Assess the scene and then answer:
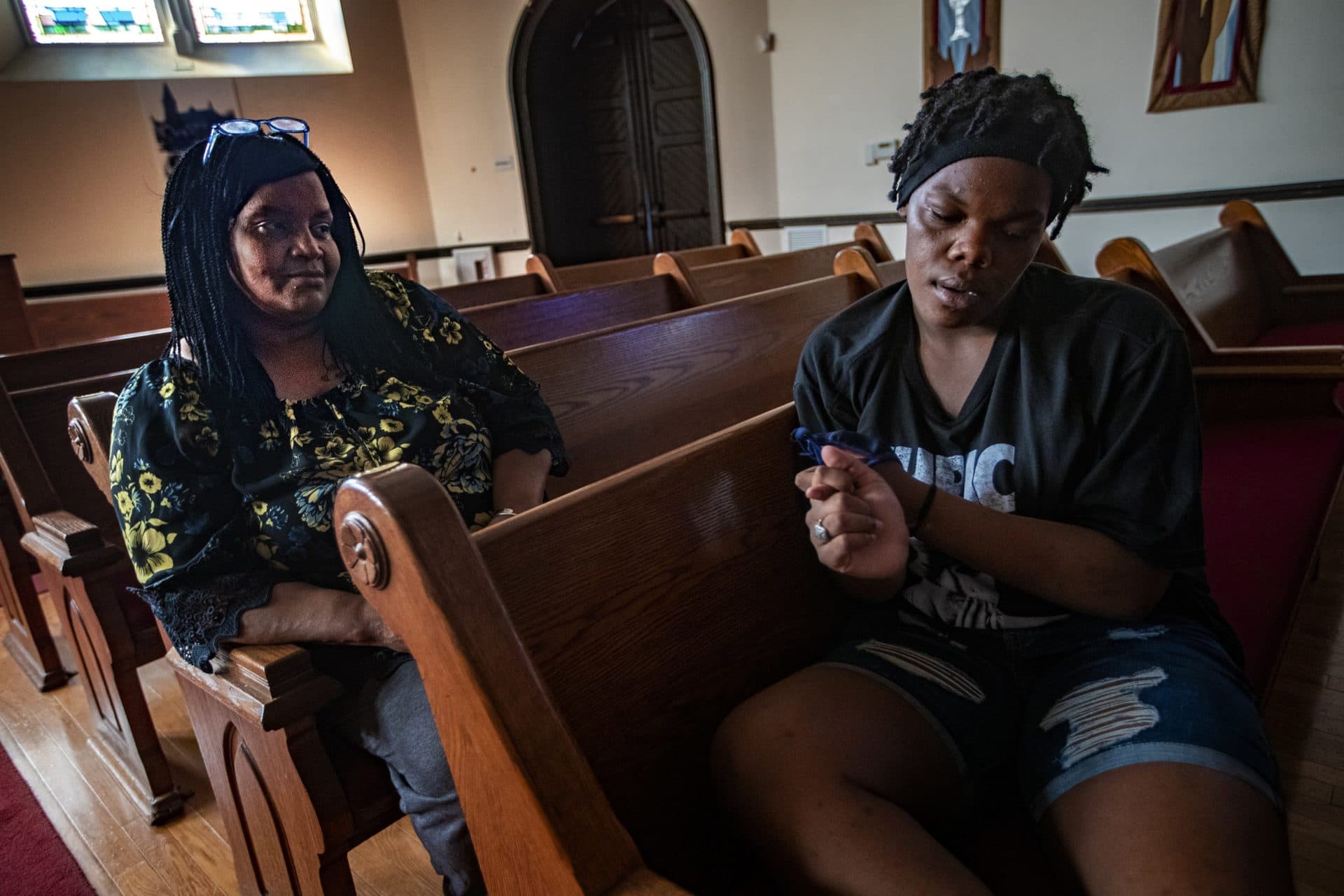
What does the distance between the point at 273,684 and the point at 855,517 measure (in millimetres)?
741

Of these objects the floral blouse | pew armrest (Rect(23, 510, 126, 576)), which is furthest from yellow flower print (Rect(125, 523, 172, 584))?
pew armrest (Rect(23, 510, 126, 576))

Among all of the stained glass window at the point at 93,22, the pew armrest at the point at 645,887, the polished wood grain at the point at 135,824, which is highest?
the stained glass window at the point at 93,22

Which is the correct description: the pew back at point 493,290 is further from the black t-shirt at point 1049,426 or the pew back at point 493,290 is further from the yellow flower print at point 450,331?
the black t-shirt at point 1049,426

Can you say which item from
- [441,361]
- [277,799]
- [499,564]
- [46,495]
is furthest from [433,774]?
[46,495]

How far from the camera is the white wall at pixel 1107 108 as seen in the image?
3.81 m

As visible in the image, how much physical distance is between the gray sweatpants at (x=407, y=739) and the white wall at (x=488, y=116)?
4929mm

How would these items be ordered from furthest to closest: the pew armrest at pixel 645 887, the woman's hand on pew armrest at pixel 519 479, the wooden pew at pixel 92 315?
the wooden pew at pixel 92 315
the woman's hand on pew armrest at pixel 519 479
the pew armrest at pixel 645 887

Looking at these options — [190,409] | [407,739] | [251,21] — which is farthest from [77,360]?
[251,21]

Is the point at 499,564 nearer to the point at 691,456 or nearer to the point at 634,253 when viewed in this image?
the point at 691,456

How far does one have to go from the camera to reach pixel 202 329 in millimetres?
1152

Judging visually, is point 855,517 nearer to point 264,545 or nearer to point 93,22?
point 264,545

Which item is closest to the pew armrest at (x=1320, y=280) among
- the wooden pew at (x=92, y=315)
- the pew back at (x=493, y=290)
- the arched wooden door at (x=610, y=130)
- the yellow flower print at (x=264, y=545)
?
the arched wooden door at (x=610, y=130)

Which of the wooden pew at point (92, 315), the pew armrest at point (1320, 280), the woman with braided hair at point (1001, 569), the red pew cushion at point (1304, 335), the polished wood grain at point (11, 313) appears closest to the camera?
the woman with braided hair at point (1001, 569)

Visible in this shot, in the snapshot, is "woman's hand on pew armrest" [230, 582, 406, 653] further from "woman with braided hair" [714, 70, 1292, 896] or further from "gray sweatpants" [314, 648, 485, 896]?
"woman with braided hair" [714, 70, 1292, 896]
